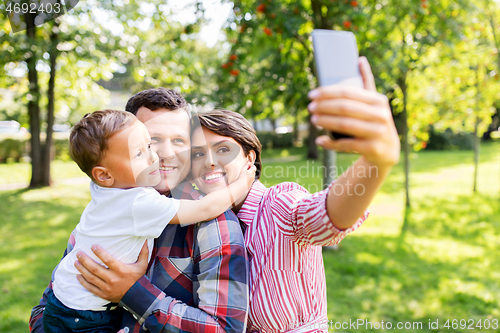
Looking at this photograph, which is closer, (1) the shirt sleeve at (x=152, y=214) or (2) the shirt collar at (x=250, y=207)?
(1) the shirt sleeve at (x=152, y=214)

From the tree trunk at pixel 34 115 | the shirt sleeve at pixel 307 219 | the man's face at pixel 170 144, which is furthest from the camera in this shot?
the tree trunk at pixel 34 115

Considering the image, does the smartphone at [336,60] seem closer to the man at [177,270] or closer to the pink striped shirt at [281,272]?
the pink striped shirt at [281,272]

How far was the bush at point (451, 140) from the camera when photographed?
76.5ft

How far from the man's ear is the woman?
36 cm

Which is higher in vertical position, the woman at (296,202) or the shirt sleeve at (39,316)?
the woman at (296,202)

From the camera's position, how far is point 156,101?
5.15 feet

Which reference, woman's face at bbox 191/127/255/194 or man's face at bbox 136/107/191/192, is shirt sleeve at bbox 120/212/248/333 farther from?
man's face at bbox 136/107/191/192

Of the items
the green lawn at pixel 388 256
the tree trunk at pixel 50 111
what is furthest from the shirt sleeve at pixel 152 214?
the tree trunk at pixel 50 111

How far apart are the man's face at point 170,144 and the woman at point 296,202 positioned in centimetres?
5

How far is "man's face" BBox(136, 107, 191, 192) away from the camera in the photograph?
1525 millimetres

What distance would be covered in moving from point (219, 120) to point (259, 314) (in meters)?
0.82

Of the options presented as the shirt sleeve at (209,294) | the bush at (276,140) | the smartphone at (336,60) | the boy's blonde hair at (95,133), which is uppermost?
the smartphone at (336,60)

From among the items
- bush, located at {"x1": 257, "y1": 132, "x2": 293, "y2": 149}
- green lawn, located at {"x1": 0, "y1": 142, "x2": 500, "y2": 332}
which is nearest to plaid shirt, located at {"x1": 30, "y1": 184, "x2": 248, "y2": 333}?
green lawn, located at {"x1": 0, "y1": 142, "x2": 500, "y2": 332}

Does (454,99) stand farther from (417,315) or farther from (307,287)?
(307,287)
